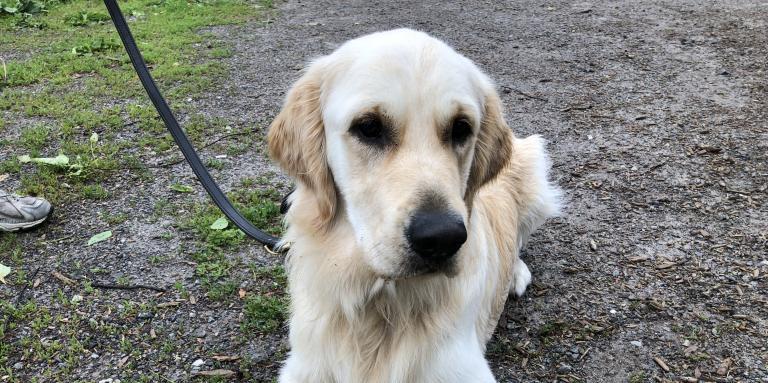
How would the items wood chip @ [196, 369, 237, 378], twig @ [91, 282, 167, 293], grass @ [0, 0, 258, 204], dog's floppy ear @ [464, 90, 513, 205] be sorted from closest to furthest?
1. dog's floppy ear @ [464, 90, 513, 205]
2. wood chip @ [196, 369, 237, 378]
3. twig @ [91, 282, 167, 293]
4. grass @ [0, 0, 258, 204]

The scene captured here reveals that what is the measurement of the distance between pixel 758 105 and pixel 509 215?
160 inches

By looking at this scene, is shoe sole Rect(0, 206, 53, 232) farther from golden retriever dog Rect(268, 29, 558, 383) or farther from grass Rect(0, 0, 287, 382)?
golden retriever dog Rect(268, 29, 558, 383)

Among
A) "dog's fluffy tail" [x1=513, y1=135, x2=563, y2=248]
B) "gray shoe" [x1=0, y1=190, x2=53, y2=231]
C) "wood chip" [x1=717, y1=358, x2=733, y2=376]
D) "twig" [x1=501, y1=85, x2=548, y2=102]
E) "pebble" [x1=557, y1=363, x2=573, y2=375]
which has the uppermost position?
"dog's fluffy tail" [x1=513, y1=135, x2=563, y2=248]

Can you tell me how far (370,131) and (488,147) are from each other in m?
0.67

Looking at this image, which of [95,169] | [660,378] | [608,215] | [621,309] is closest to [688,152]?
[608,215]

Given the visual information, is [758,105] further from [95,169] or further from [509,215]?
[95,169]

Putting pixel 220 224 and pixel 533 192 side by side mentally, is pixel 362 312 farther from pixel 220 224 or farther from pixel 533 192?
pixel 220 224

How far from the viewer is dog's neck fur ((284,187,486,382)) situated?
2.40 m

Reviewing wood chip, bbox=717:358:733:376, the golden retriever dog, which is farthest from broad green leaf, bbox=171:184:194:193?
wood chip, bbox=717:358:733:376

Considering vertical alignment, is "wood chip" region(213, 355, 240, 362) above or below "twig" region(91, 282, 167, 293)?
below

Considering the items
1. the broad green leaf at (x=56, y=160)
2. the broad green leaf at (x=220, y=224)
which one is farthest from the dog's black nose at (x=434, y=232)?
the broad green leaf at (x=56, y=160)

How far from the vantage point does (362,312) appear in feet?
8.08

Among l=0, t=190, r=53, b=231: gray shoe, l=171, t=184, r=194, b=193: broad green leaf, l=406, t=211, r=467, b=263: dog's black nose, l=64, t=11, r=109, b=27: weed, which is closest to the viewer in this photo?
l=406, t=211, r=467, b=263: dog's black nose

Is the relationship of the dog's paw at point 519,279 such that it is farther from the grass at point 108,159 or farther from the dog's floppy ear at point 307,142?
the dog's floppy ear at point 307,142
